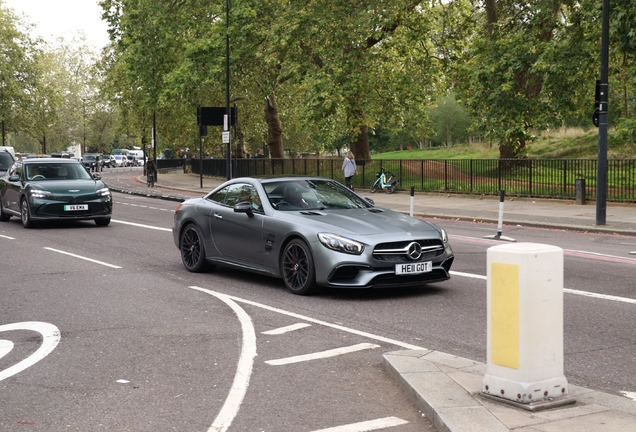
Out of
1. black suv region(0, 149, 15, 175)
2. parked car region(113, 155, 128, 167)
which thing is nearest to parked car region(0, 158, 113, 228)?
black suv region(0, 149, 15, 175)

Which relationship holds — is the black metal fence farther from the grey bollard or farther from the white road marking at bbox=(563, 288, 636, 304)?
the white road marking at bbox=(563, 288, 636, 304)

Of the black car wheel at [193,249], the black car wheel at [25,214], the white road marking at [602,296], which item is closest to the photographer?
the white road marking at [602,296]

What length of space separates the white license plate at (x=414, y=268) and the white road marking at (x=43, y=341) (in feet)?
12.0

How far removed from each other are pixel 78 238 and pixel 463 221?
1078cm

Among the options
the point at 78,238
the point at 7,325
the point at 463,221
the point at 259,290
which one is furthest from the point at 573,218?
the point at 7,325

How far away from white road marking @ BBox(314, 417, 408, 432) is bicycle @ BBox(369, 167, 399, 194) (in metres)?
31.6

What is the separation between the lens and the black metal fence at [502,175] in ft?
88.8

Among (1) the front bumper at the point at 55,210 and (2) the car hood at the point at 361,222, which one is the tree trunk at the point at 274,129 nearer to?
(1) the front bumper at the point at 55,210

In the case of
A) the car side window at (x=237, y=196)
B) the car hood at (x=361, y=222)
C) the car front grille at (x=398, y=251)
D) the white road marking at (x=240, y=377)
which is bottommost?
the white road marking at (x=240, y=377)

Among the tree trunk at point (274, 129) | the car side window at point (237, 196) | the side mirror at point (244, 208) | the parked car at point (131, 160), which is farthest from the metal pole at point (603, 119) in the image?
the parked car at point (131, 160)

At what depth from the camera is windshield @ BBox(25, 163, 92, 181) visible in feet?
69.5

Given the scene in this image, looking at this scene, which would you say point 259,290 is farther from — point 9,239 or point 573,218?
point 573,218

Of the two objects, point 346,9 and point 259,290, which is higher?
point 346,9

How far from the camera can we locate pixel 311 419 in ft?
17.9
